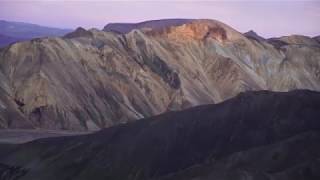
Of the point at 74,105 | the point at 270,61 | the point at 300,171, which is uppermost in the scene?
the point at 300,171

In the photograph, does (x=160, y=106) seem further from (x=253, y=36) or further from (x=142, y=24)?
(x=142, y=24)

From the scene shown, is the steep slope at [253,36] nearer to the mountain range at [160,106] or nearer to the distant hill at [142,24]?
the mountain range at [160,106]

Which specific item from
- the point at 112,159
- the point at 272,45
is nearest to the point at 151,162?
the point at 112,159

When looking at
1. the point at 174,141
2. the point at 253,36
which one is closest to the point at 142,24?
the point at 253,36

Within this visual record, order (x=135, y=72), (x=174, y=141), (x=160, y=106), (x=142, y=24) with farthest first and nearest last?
(x=142, y=24), (x=135, y=72), (x=160, y=106), (x=174, y=141)

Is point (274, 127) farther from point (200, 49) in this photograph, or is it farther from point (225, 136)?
point (200, 49)

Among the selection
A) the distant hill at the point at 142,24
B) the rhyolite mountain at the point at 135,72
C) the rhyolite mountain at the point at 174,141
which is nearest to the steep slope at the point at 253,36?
the rhyolite mountain at the point at 135,72
